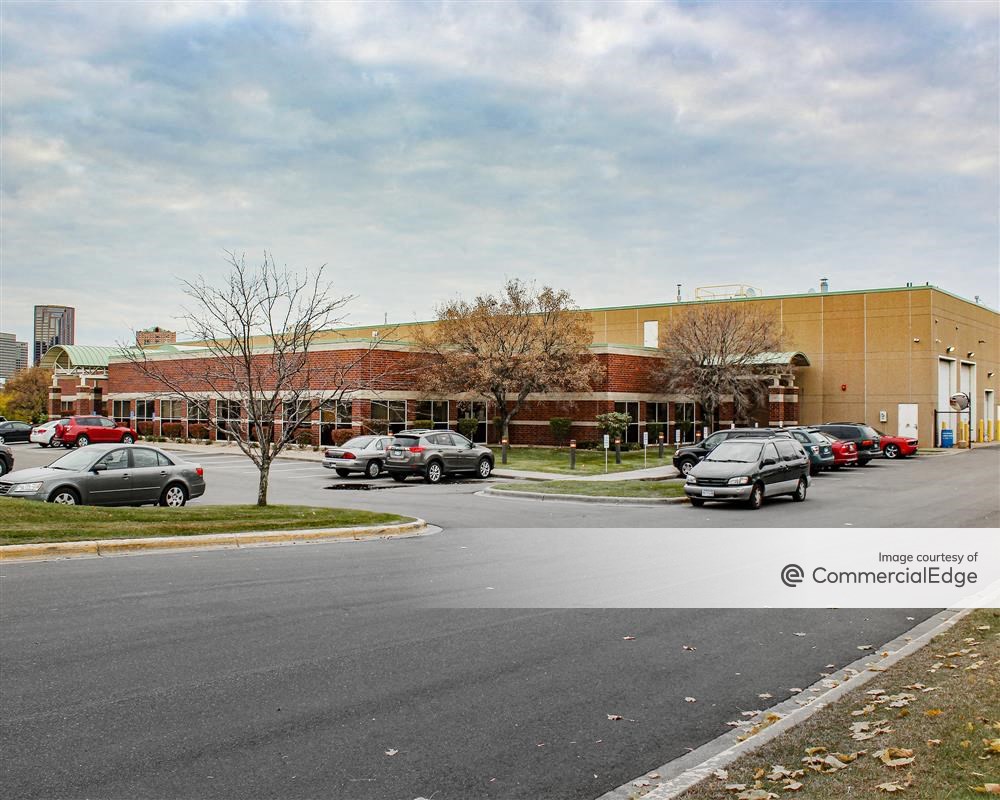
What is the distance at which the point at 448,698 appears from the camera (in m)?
6.64

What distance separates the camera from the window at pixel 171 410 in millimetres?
49844

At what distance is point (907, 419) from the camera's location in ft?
166

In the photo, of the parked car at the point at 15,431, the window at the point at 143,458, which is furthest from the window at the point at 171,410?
the window at the point at 143,458

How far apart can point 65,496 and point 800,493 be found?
16.9m

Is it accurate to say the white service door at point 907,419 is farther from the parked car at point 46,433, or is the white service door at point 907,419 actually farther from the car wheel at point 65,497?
the car wheel at point 65,497

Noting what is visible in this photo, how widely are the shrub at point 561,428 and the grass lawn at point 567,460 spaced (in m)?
0.55

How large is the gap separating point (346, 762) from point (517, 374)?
33852mm

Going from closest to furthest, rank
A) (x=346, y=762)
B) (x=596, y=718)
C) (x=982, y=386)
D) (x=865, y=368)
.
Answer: (x=346, y=762) < (x=596, y=718) < (x=865, y=368) < (x=982, y=386)

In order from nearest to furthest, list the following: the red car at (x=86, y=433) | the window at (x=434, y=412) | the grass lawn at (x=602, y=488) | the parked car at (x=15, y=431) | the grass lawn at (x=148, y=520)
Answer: the grass lawn at (x=148, y=520) < the grass lawn at (x=602, y=488) < the window at (x=434, y=412) < the red car at (x=86, y=433) < the parked car at (x=15, y=431)

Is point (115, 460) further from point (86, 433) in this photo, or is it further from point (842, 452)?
point (86, 433)

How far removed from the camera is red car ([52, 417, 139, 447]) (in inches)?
1729

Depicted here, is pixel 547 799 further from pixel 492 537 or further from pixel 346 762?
pixel 492 537

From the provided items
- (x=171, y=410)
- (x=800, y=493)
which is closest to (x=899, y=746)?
(x=800, y=493)

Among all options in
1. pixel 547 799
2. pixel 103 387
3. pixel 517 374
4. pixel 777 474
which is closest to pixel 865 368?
pixel 517 374
